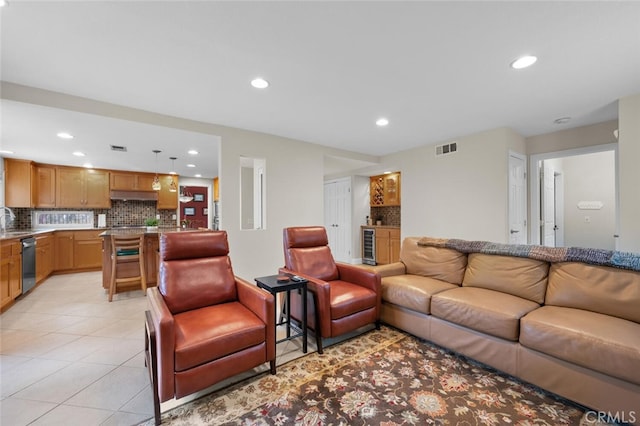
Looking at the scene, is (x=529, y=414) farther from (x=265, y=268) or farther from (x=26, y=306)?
(x=26, y=306)

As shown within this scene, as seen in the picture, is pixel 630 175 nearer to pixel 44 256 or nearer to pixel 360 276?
pixel 360 276

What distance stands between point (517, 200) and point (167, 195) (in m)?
7.41

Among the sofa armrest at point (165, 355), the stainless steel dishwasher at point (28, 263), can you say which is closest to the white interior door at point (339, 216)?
the sofa armrest at point (165, 355)

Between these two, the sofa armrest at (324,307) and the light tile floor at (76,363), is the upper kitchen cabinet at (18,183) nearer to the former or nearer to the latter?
the light tile floor at (76,363)

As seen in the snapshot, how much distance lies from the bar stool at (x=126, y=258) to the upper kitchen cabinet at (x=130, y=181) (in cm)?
310

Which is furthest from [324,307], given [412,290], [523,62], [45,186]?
[45,186]

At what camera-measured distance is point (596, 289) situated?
1888 mm

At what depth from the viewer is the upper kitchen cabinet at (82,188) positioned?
5.51m

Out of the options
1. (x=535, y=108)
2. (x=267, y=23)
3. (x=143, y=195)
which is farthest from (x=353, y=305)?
(x=143, y=195)

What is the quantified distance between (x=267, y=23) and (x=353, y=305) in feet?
7.62

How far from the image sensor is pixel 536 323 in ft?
5.73

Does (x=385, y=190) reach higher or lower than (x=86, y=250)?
higher

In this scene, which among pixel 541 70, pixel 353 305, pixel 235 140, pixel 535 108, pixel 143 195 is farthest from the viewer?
pixel 143 195

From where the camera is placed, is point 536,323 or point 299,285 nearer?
point 536,323
